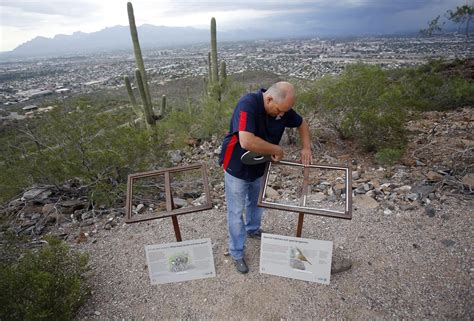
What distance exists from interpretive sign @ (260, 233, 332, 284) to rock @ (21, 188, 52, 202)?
3816mm

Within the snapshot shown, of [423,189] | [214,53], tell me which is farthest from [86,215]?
[214,53]

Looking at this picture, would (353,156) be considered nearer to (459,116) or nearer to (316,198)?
(316,198)

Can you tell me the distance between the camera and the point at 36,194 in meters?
4.55

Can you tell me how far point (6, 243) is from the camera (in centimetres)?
325

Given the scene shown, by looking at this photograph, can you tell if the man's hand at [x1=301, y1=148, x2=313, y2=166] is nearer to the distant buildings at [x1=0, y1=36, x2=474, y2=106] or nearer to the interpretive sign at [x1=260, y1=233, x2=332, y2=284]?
the interpretive sign at [x1=260, y1=233, x2=332, y2=284]

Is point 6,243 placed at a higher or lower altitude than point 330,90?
lower

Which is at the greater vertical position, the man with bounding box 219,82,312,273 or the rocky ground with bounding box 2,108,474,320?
the man with bounding box 219,82,312,273

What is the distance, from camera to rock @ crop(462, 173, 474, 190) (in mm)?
3993

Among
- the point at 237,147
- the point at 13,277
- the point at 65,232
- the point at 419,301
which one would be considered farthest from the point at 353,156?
the point at 13,277

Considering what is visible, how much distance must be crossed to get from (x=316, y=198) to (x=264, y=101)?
249 centimetres

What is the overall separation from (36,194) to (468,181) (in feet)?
21.5

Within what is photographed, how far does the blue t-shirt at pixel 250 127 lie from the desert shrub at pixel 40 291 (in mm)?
1786

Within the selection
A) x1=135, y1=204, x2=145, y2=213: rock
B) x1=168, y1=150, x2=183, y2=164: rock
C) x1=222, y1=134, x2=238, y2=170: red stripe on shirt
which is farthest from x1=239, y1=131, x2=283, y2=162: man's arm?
x1=168, y1=150, x2=183, y2=164: rock

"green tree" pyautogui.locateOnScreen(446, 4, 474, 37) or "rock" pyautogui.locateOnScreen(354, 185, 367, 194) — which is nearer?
"rock" pyautogui.locateOnScreen(354, 185, 367, 194)
